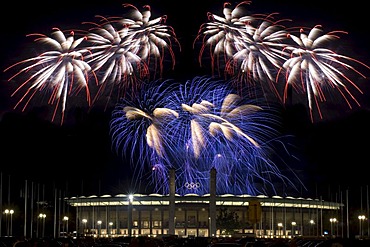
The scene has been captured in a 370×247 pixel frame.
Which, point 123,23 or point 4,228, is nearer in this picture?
point 123,23

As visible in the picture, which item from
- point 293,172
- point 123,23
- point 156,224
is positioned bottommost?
point 156,224

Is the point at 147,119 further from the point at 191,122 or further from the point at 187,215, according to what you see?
the point at 187,215


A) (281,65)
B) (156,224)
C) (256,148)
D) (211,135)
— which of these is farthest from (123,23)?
(156,224)

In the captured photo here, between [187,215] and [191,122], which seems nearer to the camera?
[191,122]

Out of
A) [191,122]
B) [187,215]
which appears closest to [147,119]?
[191,122]

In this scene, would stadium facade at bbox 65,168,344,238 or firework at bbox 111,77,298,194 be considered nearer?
firework at bbox 111,77,298,194

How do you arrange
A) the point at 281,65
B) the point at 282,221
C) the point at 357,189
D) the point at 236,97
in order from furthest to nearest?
the point at 282,221
the point at 357,189
the point at 236,97
the point at 281,65

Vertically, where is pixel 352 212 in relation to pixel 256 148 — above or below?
below

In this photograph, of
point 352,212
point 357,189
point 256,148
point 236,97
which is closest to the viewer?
point 236,97

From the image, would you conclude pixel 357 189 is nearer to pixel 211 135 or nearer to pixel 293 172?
pixel 293 172

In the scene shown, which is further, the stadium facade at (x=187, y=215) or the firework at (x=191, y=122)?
the stadium facade at (x=187, y=215)

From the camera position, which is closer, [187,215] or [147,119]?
[147,119]
